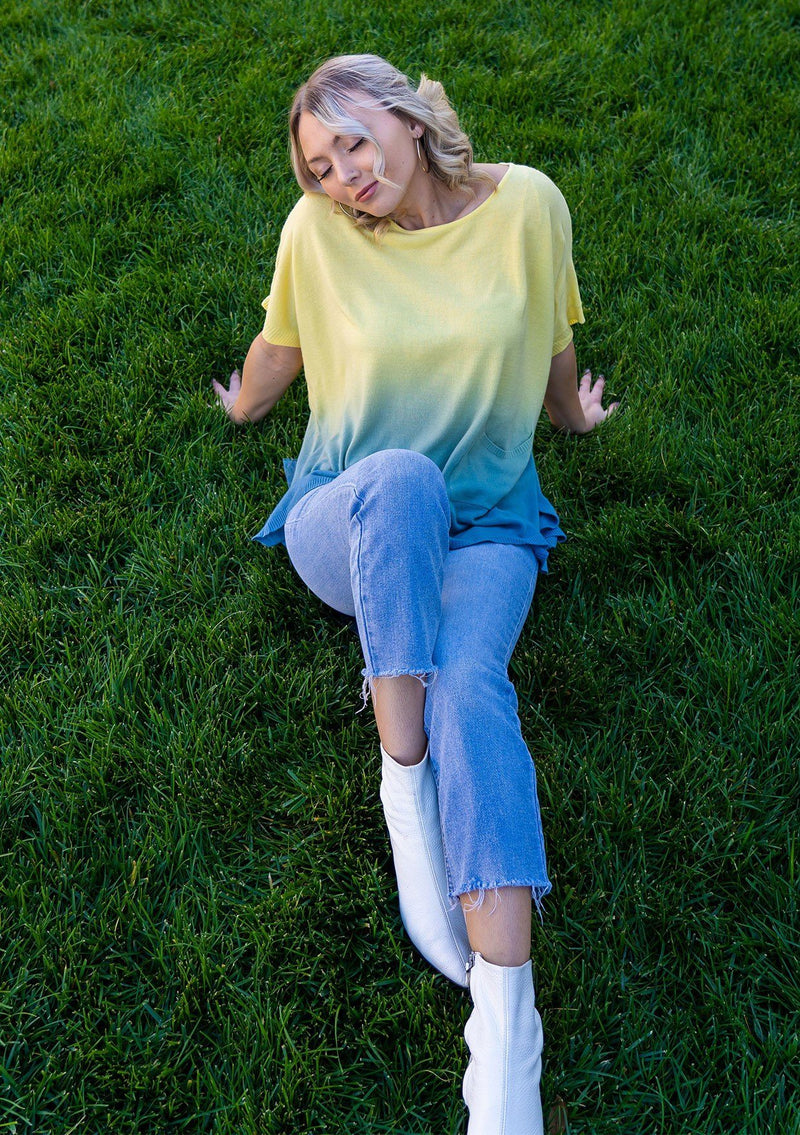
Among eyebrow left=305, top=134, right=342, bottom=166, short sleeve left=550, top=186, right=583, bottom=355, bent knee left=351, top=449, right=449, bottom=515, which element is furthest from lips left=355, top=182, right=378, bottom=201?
bent knee left=351, top=449, right=449, bottom=515

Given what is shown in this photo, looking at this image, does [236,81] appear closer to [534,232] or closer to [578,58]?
[578,58]

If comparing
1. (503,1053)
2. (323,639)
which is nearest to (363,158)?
(323,639)

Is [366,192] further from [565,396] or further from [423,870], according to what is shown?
[423,870]

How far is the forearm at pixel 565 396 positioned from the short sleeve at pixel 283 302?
74 centimetres

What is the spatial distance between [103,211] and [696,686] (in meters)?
2.91

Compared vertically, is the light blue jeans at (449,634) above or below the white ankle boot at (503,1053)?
above

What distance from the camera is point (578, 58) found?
446 cm

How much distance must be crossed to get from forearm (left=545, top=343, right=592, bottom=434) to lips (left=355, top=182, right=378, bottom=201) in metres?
0.70

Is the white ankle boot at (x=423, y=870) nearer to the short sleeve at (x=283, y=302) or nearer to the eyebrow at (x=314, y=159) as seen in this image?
the short sleeve at (x=283, y=302)

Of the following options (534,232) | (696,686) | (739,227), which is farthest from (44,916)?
(739,227)

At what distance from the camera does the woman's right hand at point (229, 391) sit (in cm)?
324

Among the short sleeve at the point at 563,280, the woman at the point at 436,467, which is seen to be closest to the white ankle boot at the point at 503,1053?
the woman at the point at 436,467

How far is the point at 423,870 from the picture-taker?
2125 mm

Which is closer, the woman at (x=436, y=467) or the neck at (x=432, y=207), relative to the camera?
the woman at (x=436, y=467)
